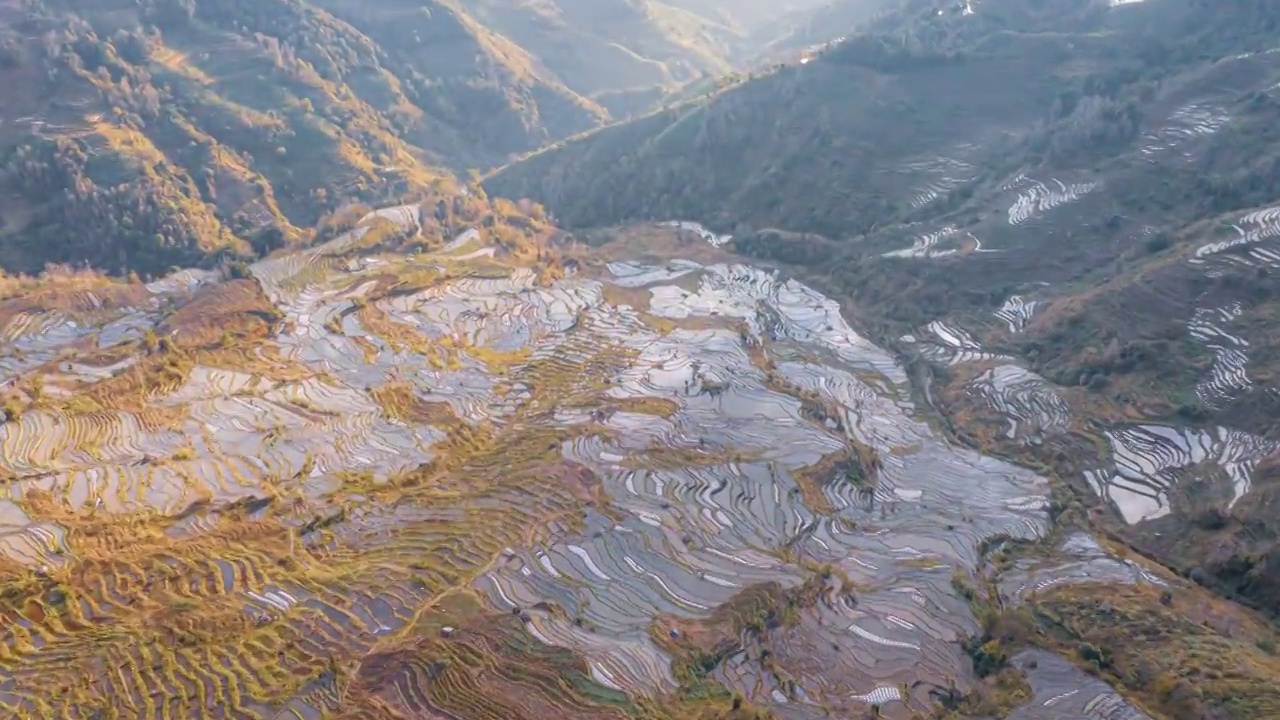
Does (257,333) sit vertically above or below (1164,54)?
below

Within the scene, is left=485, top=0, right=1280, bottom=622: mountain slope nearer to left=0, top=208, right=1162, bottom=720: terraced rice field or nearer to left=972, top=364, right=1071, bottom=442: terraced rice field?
left=972, top=364, right=1071, bottom=442: terraced rice field

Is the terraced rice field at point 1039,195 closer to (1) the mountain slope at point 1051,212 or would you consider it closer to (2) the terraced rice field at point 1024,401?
(1) the mountain slope at point 1051,212

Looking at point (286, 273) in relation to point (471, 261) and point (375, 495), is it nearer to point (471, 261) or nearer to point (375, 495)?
point (471, 261)

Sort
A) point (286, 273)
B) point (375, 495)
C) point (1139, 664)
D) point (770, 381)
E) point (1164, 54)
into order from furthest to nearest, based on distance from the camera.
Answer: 1. point (1164, 54)
2. point (286, 273)
3. point (770, 381)
4. point (375, 495)
5. point (1139, 664)

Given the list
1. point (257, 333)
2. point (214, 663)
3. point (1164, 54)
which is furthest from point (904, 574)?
point (1164, 54)

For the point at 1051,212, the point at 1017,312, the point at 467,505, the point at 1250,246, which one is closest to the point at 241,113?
the point at 467,505

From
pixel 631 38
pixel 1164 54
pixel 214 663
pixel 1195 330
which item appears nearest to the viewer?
pixel 214 663
